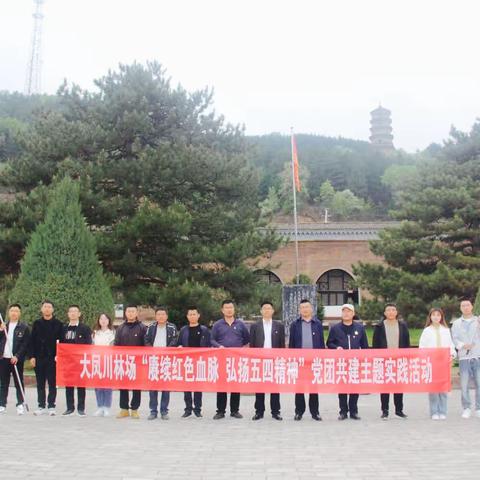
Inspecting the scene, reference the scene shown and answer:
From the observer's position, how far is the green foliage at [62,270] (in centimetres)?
1224

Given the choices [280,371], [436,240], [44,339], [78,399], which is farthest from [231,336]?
[436,240]

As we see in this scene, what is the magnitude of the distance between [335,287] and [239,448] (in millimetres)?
25913

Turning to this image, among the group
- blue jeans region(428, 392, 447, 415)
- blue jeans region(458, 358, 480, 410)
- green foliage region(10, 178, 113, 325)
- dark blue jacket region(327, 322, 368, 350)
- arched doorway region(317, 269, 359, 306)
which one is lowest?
blue jeans region(428, 392, 447, 415)

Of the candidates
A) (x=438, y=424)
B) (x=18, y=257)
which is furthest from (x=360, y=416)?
(x=18, y=257)

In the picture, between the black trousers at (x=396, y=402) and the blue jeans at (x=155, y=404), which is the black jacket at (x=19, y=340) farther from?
the black trousers at (x=396, y=402)

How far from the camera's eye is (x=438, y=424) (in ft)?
26.3

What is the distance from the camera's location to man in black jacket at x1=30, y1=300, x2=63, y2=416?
8820 mm

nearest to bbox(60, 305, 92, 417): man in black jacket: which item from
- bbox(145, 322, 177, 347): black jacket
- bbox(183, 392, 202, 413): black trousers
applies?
bbox(145, 322, 177, 347): black jacket

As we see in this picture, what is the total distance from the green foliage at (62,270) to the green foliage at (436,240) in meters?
8.91

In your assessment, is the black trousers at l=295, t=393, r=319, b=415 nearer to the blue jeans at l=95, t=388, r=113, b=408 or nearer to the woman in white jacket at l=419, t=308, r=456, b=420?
the woman in white jacket at l=419, t=308, r=456, b=420

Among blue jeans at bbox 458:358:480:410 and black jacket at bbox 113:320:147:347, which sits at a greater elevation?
black jacket at bbox 113:320:147:347

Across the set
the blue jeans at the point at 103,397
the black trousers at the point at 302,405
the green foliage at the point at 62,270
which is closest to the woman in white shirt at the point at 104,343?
the blue jeans at the point at 103,397

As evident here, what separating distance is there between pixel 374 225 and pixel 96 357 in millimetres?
24254

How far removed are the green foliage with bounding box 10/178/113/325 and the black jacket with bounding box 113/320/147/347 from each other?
349 cm
